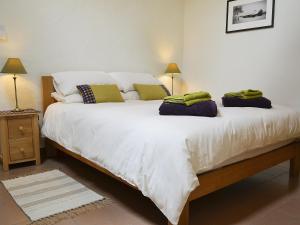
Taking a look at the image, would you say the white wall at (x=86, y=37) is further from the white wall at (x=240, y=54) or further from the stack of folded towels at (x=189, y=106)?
the stack of folded towels at (x=189, y=106)

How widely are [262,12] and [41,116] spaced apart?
9.83 feet

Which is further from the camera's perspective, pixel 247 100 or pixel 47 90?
pixel 47 90

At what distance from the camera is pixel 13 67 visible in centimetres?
264

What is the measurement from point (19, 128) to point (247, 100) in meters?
2.20

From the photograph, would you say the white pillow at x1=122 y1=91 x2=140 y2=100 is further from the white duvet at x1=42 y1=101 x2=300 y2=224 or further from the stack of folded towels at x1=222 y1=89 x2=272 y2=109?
the stack of folded towels at x1=222 y1=89 x2=272 y2=109

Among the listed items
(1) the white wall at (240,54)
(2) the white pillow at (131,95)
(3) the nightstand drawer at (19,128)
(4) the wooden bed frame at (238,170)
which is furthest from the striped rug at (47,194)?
(1) the white wall at (240,54)

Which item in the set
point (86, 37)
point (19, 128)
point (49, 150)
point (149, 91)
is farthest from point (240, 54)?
point (19, 128)

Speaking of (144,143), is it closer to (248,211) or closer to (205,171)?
(205,171)

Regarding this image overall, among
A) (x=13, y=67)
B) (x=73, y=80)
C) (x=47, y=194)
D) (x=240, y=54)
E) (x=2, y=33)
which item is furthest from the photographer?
(x=240, y=54)

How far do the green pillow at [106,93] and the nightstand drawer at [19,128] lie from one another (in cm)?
72

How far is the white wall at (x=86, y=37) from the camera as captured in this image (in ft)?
9.41

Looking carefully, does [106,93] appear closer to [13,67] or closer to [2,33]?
[13,67]

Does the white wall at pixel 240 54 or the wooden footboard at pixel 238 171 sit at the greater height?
the white wall at pixel 240 54

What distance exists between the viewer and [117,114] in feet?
6.63
